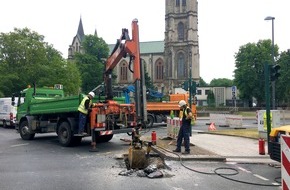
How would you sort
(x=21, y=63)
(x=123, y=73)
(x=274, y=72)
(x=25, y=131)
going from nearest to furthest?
(x=274, y=72) → (x=25, y=131) → (x=21, y=63) → (x=123, y=73)

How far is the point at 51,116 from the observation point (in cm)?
1456

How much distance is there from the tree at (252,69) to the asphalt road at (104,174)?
50.9 m

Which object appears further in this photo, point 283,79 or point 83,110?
point 283,79

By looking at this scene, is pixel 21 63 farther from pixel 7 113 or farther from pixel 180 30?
pixel 180 30

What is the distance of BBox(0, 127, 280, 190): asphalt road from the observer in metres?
6.89

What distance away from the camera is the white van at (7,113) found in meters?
23.6

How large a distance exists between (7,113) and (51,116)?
11564 millimetres

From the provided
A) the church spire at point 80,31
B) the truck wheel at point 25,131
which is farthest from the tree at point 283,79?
the church spire at point 80,31

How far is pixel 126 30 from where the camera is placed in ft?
41.5

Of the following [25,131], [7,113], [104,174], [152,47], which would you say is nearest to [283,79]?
[7,113]

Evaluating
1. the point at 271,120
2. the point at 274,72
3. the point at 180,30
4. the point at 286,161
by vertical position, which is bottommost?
the point at 286,161

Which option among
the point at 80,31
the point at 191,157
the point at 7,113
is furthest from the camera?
the point at 80,31

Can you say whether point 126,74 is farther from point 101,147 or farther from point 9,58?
point 101,147

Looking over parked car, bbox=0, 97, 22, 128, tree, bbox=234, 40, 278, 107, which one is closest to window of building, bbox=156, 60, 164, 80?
tree, bbox=234, 40, 278, 107
